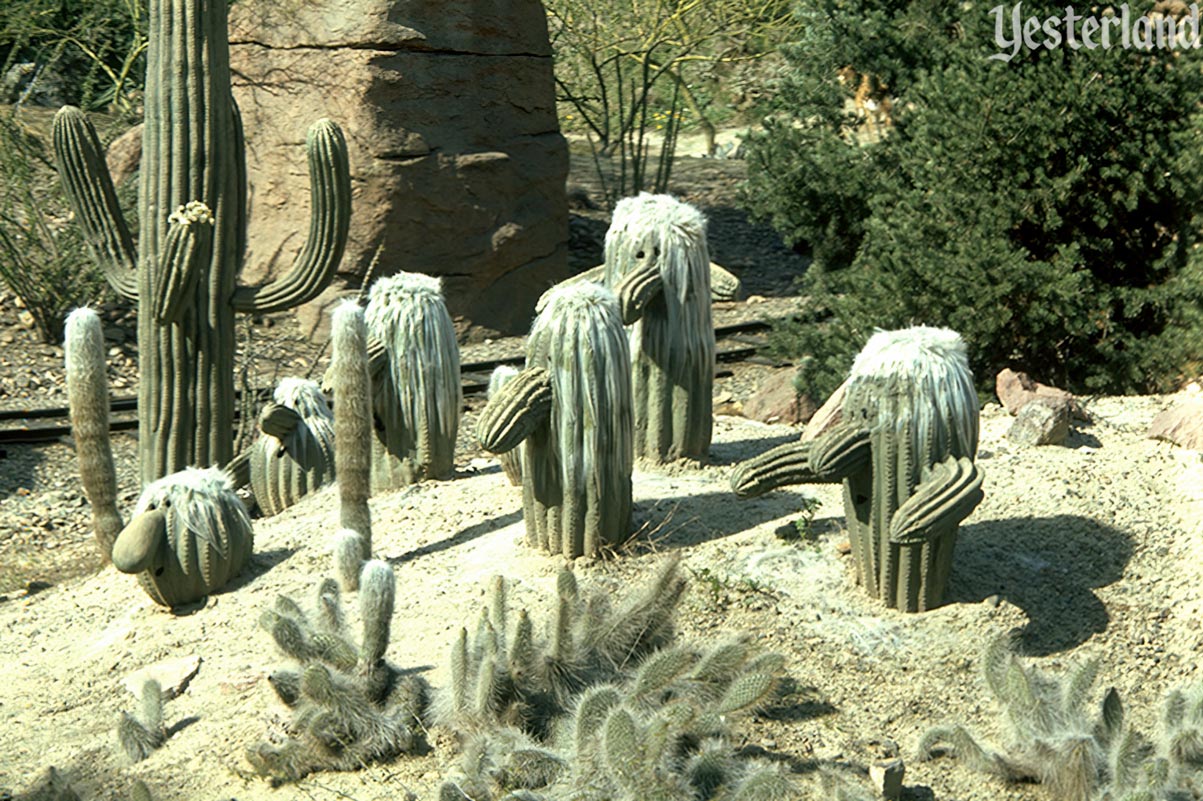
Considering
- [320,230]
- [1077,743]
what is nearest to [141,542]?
[320,230]

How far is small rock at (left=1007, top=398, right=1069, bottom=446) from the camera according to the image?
7.21m

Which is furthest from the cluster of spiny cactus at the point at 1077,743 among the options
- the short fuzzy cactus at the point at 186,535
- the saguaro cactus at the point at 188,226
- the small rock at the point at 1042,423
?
the saguaro cactus at the point at 188,226

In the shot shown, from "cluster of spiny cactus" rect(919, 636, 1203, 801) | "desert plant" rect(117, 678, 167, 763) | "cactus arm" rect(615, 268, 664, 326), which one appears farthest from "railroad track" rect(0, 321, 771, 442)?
"cluster of spiny cactus" rect(919, 636, 1203, 801)

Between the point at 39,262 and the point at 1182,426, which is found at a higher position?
the point at 39,262

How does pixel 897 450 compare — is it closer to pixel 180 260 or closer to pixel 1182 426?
pixel 1182 426

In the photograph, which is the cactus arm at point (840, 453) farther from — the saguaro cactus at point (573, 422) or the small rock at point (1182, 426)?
the small rock at point (1182, 426)

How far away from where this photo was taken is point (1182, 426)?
721cm

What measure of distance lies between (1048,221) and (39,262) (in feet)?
26.1

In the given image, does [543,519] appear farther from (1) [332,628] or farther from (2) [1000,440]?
(2) [1000,440]

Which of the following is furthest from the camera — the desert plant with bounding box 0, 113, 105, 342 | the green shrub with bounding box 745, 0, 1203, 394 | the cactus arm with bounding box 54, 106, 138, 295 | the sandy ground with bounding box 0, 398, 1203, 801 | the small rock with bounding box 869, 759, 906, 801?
the desert plant with bounding box 0, 113, 105, 342

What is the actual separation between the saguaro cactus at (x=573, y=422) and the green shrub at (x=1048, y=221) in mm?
3687

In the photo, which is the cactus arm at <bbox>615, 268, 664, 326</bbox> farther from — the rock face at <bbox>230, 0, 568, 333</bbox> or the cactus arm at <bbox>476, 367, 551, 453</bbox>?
the rock face at <bbox>230, 0, 568, 333</bbox>

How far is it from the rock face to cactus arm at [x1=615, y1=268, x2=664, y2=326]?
676cm

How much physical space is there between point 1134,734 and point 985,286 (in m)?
4.42
